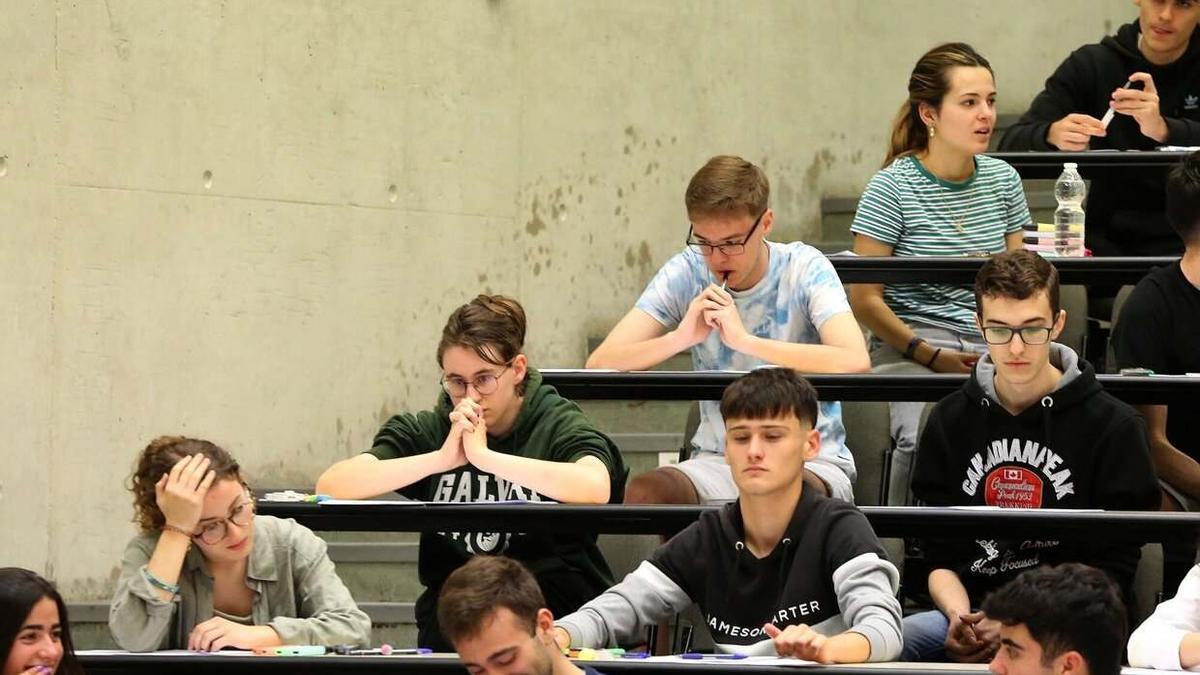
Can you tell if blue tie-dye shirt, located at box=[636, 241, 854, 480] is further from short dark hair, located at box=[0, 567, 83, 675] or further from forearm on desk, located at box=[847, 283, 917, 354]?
short dark hair, located at box=[0, 567, 83, 675]

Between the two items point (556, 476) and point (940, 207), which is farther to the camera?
point (940, 207)

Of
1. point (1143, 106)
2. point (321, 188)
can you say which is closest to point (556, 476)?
point (321, 188)

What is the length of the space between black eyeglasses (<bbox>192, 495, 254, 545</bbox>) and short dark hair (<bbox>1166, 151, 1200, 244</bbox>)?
77.4 inches

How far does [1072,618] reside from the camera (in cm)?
258

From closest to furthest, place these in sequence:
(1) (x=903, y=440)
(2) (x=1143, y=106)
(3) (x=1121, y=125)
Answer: (1) (x=903, y=440)
(2) (x=1143, y=106)
(3) (x=1121, y=125)

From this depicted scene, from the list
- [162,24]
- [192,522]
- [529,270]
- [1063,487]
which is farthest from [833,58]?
[192,522]

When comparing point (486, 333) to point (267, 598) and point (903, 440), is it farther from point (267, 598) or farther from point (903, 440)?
point (903, 440)

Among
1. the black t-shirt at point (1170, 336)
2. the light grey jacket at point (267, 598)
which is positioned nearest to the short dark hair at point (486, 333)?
the light grey jacket at point (267, 598)

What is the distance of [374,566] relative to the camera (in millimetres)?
4742

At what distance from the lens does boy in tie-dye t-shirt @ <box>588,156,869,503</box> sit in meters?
3.75

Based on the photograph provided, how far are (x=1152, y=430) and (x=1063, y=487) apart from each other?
459 mm

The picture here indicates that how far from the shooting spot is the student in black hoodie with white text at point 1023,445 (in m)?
3.41

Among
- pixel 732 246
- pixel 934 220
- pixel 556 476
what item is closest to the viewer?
pixel 556 476

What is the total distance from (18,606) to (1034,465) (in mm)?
1738
